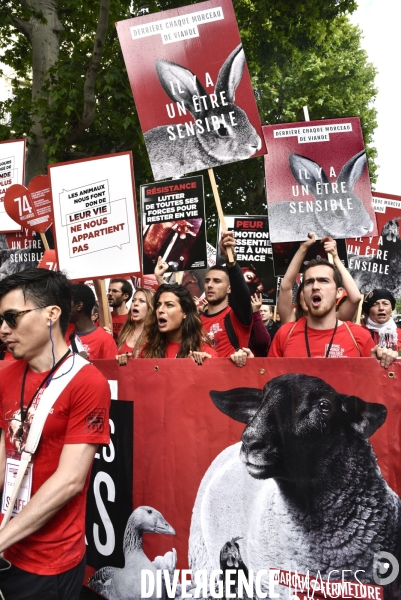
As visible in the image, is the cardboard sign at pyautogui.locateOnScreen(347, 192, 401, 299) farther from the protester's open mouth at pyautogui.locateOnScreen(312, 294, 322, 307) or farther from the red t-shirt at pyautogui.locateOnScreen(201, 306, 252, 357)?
the protester's open mouth at pyautogui.locateOnScreen(312, 294, 322, 307)

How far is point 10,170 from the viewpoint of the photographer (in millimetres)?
8016

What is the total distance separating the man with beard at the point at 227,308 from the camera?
4.57m

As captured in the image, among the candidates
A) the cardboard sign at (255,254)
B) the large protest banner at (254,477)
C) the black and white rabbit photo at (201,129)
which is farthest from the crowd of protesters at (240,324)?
the cardboard sign at (255,254)

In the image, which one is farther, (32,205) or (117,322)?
(117,322)

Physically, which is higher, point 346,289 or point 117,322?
point 117,322

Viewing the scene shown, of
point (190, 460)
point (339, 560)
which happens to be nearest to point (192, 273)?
point (190, 460)

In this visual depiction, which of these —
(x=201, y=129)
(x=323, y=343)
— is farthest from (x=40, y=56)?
(x=323, y=343)

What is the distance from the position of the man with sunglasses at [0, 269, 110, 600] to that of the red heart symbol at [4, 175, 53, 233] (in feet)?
14.5

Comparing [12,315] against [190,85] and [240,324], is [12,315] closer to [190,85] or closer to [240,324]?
[240,324]

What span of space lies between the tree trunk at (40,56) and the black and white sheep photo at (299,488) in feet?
29.6

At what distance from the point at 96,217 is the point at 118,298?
7.66 feet

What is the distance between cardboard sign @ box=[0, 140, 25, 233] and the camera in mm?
7824

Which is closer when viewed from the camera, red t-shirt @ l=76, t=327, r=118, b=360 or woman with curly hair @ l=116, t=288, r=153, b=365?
red t-shirt @ l=76, t=327, r=118, b=360

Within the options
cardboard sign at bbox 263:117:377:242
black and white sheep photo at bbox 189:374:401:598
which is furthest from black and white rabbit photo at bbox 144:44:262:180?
black and white sheep photo at bbox 189:374:401:598
